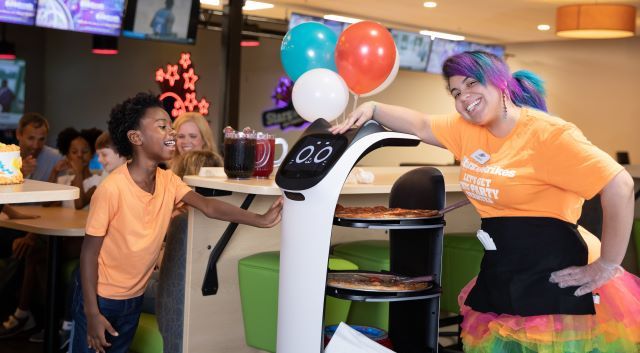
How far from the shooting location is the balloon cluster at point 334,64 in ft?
8.94

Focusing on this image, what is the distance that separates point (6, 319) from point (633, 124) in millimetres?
7625

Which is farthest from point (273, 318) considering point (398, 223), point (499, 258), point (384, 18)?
point (384, 18)

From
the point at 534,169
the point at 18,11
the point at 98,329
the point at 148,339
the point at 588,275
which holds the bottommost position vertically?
the point at 148,339

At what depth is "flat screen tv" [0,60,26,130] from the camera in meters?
9.50

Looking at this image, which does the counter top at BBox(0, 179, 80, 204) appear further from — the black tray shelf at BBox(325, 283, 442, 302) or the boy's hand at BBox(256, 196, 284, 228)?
the black tray shelf at BBox(325, 283, 442, 302)

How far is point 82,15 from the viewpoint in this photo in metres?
5.88

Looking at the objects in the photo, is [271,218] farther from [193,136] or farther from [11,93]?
[11,93]

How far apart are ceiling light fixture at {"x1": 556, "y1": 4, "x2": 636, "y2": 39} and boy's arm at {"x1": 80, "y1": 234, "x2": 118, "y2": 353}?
5.96m

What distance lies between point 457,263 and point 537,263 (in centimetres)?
143

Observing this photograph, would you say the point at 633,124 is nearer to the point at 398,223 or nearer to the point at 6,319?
the point at 6,319

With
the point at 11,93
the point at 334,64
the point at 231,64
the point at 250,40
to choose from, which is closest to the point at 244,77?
the point at 250,40

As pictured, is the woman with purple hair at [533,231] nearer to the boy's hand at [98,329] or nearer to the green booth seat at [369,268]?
the green booth seat at [369,268]

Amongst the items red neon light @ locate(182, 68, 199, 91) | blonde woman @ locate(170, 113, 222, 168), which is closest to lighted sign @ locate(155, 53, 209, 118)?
red neon light @ locate(182, 68, 199, 91)

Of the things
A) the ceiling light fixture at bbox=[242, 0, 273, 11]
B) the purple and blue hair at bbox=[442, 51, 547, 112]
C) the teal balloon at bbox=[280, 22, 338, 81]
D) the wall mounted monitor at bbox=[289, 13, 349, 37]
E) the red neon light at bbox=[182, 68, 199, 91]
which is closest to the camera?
the purple and blue hair at bbox=[442, 51, 547, 112]
